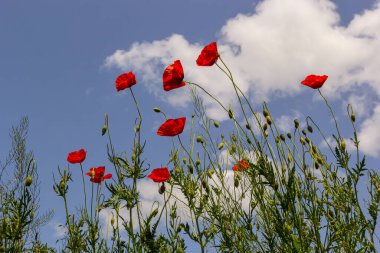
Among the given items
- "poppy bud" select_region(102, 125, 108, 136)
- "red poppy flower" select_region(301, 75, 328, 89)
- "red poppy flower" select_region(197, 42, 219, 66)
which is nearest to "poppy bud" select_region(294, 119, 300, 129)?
"red poppy flower" select_region(301, 75, 328, 89)

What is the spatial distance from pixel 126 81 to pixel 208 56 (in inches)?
25.5

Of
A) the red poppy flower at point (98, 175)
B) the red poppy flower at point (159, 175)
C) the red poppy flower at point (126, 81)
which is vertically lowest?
→ the red poppy flower at point (159, 175)

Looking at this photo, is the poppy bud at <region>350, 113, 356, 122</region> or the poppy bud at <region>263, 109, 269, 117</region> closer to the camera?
the poppy bud at <region>263, 109, 269, 117</region>

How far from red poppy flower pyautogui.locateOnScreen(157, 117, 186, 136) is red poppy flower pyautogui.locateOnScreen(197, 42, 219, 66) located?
1.31ft

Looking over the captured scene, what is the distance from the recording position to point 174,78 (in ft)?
10.1

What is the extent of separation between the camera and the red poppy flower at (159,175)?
3045 millimetres

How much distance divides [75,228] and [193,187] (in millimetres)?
835

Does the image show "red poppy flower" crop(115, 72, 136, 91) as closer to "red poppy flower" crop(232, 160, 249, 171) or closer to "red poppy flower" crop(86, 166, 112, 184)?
"red poppy flower" crop(86, 166, 112, 184)

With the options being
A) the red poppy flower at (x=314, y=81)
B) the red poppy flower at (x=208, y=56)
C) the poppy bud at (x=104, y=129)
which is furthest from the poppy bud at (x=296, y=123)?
the poppy bud at (x=104, y=129)

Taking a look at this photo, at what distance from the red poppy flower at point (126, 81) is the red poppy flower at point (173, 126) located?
399 millimetres

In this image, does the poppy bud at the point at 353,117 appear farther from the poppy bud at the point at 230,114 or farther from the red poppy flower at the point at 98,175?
the red poppy flower at the point at 98,175

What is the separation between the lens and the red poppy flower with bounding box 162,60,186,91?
307 cm

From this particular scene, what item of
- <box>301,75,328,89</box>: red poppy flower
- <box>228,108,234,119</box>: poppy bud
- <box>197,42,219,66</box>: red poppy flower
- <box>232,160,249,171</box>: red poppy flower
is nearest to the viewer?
<box>197,42,219,66</box>: red poppy flower

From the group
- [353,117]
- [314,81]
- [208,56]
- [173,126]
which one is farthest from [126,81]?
[353,117]
